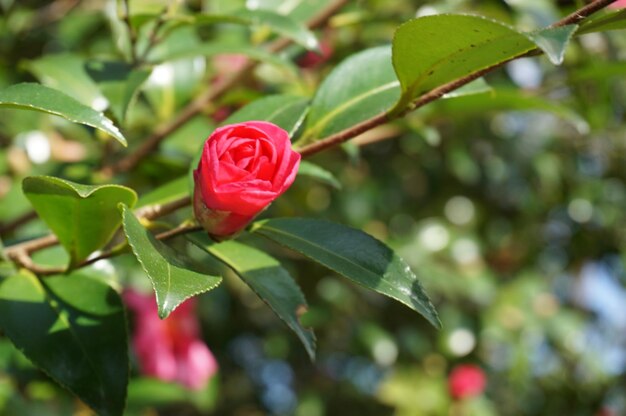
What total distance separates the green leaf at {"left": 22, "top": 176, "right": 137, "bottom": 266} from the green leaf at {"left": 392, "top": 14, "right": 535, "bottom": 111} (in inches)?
9.2

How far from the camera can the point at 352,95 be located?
2.67 feet

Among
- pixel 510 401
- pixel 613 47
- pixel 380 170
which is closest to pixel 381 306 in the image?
pixel 380 170

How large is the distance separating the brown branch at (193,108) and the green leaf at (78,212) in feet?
1.34

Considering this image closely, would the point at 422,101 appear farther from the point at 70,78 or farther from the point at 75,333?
the point at 70,78

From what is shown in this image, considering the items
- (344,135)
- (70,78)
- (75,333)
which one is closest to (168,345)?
(70,78)

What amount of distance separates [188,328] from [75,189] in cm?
121

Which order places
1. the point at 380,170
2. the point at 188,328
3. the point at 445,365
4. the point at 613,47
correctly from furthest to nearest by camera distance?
the point at 445,365 → the point at 380,170 → the point at 188,328 → the point at 613,47

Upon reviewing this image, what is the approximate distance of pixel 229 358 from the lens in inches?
114

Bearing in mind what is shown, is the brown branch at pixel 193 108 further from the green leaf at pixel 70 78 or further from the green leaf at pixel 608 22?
the green leaf at pixel 608 22

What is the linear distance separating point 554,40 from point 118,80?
0.54 m

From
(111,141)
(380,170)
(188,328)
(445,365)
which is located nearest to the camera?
(111,141)

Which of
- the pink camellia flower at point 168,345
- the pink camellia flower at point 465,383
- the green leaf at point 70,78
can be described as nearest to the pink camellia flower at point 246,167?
the green leaf at point 70,78

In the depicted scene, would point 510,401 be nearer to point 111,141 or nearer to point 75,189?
point 111,141

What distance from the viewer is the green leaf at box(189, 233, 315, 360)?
0.67 meters
